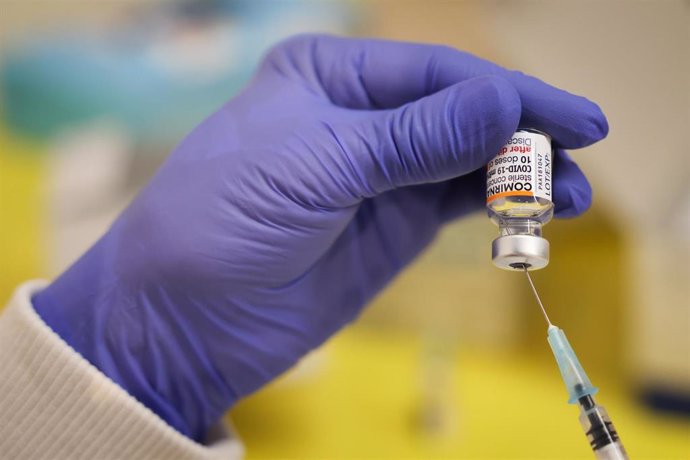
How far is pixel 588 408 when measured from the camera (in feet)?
1.80

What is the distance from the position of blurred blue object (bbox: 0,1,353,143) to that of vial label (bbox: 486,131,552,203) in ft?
3.81

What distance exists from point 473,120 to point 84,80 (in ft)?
4.69

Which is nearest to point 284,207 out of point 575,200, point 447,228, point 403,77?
point 403,77

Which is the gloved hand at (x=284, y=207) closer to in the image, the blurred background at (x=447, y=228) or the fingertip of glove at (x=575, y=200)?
the fingertip of glove at (x=575, y=200)

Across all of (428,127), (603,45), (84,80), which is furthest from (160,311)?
(84,80)

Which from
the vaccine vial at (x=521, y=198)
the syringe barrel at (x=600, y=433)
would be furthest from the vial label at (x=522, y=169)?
the syringe barrel at (x=600, y=433)

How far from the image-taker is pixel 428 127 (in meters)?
0.58

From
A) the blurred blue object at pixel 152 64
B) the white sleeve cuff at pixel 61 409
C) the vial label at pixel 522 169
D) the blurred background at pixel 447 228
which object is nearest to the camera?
the vial label at pixel 522 169

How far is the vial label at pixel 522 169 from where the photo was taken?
53cm

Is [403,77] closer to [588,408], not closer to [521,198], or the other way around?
[521,198]

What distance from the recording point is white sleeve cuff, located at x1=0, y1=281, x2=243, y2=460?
632mm

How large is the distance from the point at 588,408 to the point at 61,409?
533mm

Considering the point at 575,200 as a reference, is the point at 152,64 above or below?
above

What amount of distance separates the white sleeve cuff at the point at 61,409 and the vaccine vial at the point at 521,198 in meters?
0.41
